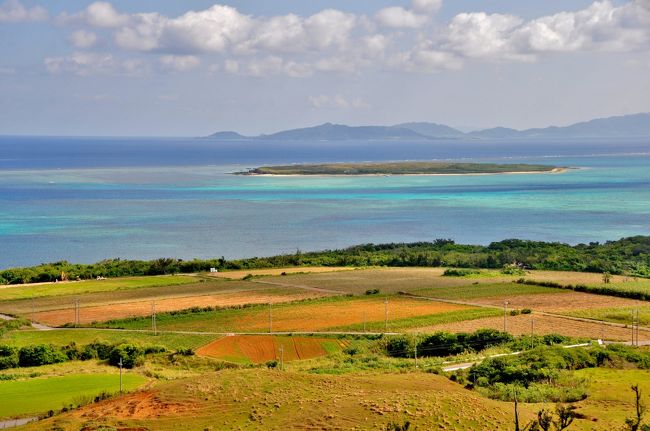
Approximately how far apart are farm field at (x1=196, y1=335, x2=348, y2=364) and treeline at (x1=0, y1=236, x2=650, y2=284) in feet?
76.9

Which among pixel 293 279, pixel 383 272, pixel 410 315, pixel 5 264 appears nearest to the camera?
pixel 410 315

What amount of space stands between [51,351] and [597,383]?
20.2 metres

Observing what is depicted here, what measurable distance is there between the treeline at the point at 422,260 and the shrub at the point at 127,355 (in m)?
24.4

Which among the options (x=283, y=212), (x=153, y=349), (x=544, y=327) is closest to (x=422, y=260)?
(x=544, y=327)

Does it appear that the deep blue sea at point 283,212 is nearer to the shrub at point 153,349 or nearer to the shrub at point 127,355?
the shrub at point 153,349

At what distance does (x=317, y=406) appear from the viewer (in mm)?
24203

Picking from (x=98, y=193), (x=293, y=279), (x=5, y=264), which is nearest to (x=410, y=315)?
(x=293, y=279)

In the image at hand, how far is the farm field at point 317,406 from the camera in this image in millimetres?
23094

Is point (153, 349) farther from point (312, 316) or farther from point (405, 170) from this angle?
point (405, 170)

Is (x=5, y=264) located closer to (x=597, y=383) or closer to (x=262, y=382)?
(x=262, y=382)

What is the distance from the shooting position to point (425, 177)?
6201 inches

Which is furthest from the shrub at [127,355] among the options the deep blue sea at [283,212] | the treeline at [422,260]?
the deep blue sea at [283,212]

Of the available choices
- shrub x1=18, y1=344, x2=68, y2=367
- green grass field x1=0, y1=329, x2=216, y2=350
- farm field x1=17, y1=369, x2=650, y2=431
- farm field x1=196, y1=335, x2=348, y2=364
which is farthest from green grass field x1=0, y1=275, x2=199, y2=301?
farm field x1=17, y1=369, x2=650, y2=431

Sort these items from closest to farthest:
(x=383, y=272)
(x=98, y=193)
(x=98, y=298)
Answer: (x=98, y=298) → (x=383, y=272) → (x=98, y=193)
